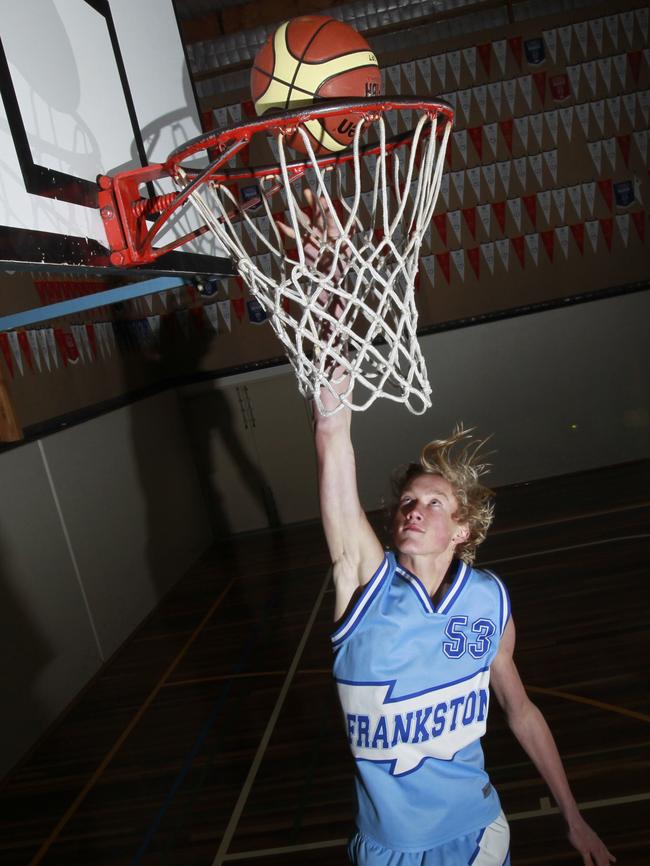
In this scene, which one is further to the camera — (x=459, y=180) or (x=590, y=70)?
(x=459, y=180)

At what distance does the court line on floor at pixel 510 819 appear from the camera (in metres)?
3.07

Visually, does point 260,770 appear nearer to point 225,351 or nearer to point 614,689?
point 614,689

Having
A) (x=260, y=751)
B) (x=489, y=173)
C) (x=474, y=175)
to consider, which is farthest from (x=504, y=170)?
(x=260, y=751)

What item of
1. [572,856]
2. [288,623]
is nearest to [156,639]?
[288,623]

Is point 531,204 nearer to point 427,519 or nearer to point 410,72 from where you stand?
point 410,72

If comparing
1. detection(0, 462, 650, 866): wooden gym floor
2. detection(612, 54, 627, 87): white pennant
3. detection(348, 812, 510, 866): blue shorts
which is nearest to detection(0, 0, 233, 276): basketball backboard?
detection(348, 812, 510, 866): blue shorts

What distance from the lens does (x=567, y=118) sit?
7934 mm

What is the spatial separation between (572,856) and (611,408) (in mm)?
5720

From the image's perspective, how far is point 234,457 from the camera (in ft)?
27.3

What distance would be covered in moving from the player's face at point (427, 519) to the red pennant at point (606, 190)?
22.3 feet

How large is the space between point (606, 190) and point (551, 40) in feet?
5.05

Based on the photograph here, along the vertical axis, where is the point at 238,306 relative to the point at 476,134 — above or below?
below

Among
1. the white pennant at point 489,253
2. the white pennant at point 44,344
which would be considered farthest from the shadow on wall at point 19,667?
the white pennant at point 489,253

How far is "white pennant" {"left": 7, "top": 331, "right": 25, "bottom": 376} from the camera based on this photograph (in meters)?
5.93
